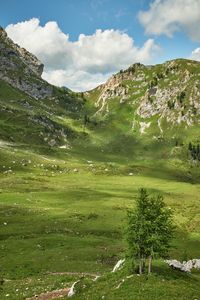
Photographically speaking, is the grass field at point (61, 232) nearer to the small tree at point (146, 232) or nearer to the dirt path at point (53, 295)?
the dirt path at point (53, 295)

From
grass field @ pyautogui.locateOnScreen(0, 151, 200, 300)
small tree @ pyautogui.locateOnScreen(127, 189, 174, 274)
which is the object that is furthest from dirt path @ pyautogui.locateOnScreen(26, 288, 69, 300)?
small tree @ pyautogui.locateOnScreen(127, 189, 174, 274)

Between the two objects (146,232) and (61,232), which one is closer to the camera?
(146,232)

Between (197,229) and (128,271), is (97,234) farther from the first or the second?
(128,271)

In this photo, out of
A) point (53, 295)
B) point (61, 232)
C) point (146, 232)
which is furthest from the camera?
point (61, 232)

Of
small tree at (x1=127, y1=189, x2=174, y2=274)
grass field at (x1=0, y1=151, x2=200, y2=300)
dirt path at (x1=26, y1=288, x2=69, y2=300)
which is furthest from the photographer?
grass field at (x1=0, y1=151, x2=200, y2=300)

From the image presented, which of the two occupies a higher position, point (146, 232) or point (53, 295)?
point (146, 232)

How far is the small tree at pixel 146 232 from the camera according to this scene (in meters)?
41.3

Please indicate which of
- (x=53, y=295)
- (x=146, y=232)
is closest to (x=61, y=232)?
(x=53, y=295)

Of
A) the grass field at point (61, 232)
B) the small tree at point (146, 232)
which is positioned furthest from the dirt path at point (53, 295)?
the small tree at point (146, 232)

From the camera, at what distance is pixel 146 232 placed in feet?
136

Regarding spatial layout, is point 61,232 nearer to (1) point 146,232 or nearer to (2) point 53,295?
(2) point 53,295

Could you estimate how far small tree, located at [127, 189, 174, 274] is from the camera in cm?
4128

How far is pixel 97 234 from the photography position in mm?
89312

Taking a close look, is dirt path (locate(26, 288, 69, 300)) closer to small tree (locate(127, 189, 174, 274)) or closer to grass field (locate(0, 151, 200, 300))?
grass field (locate(0, 151, 200, 300))
